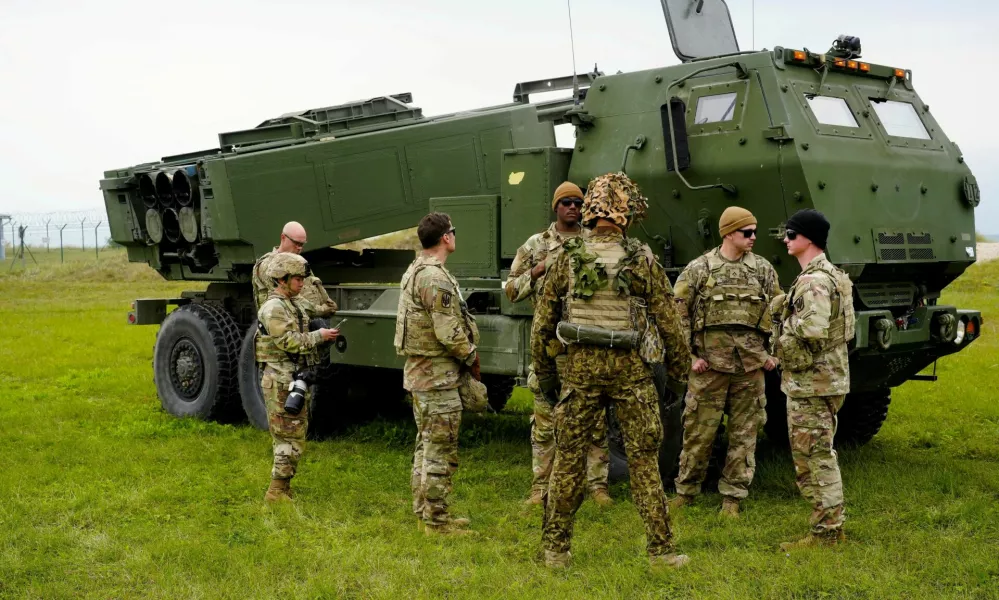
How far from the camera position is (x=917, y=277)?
6.99m

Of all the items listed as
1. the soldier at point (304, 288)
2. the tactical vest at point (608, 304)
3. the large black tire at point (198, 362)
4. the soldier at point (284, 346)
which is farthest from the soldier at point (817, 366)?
the large black tire at point (198, 362)

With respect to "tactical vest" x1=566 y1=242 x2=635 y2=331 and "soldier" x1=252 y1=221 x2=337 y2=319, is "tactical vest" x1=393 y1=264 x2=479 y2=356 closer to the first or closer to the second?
"tactical vest" x1=566 y1=242 x2=635 y2=331

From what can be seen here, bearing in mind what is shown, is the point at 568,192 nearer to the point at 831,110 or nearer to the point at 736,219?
the point at 736,219

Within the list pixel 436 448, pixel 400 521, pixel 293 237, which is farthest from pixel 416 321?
pixel 293 237

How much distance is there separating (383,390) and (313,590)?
446cm

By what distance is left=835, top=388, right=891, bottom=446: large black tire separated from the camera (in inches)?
305

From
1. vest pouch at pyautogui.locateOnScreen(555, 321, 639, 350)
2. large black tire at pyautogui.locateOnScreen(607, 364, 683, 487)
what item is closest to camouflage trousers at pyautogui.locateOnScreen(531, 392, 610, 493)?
large black tire at pyautogui.locateOnScreen(607, 364, 683, 487)

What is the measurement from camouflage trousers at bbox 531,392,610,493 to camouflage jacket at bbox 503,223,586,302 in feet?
1.91

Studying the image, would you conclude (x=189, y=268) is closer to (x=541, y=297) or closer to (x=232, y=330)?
(x=232, y=330)

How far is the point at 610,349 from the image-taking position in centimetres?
475

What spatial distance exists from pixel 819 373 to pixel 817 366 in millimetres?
36

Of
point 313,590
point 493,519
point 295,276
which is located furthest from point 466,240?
point 313,590

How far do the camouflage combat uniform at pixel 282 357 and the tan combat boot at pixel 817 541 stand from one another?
9.21 feet

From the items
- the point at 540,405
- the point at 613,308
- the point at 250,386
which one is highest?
the point at 613,308
